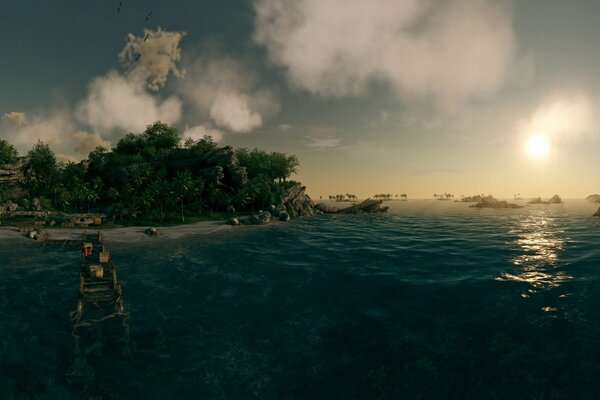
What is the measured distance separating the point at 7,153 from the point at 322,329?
397 ft

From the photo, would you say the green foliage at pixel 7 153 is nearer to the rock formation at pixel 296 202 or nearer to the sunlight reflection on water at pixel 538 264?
the rock formation at pixel 296 202

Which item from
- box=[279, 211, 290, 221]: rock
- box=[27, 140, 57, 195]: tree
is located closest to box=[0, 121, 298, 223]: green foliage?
box=[27, 140, 57, 195]: tree

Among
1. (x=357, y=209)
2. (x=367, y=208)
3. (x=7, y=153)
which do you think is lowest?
(x=357, y=209)

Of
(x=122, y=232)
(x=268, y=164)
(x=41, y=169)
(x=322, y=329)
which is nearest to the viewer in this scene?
(x=322, y=329)

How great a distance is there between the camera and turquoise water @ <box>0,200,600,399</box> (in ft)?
43.8

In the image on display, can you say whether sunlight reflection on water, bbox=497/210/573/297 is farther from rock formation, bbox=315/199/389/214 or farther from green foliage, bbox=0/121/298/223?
rock formation, bbox=315/199/389/214

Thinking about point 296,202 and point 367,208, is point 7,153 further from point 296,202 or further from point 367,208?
point 367,208

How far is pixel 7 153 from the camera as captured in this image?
307 ft

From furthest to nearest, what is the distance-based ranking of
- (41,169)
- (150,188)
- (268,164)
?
(268,164) → (41,169) → (150,188)

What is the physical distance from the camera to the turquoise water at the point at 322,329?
1334 centimetres

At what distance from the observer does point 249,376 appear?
14.1m

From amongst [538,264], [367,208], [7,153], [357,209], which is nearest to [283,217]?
[357,209]

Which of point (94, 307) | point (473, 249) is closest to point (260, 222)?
point (473, 249)

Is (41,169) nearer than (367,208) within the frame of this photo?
Yes
